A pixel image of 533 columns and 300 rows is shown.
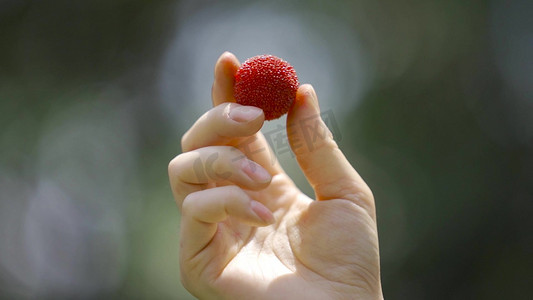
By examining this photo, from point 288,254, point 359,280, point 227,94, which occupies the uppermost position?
point 227,94

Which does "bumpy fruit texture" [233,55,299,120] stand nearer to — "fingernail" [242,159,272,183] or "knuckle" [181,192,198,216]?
"fingernail" [242,159,272,183]

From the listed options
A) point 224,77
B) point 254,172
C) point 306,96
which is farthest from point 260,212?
point 224,77

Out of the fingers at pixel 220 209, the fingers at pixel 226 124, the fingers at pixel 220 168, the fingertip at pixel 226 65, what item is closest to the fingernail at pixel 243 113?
the fingers at pixel 226 124

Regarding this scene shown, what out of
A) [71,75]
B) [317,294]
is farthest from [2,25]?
[317,294]

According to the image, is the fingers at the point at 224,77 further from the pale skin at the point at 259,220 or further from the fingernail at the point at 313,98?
the fingernail at the point at 313,98

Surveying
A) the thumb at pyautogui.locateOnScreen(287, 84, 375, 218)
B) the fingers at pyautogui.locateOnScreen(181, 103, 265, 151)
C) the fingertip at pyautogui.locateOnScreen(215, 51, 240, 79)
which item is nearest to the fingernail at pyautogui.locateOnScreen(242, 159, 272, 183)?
the fingers at pyautogui.locateOnScreen(181, 103, 265, 151)

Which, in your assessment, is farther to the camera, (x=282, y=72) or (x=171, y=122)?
(x=171, y=122)

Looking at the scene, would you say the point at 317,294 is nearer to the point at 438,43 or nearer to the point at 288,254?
the point at 288,254
